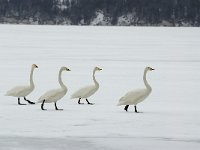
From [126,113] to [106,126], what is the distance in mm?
1684

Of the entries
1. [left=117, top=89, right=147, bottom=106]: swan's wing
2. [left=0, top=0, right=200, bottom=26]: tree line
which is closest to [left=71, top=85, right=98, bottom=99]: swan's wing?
[left=117, top=89, right=147, bottom=106]: swan's wing

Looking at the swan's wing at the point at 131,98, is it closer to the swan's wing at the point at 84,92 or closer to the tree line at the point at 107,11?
the swan's wing at the point at 84,92

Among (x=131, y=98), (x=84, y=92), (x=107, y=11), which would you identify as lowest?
(x=107, y=11)

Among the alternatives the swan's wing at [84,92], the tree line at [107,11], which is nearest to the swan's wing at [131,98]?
the swan's wing at [84,92]

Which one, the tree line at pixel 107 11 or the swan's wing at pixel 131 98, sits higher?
the swan's wing at pixel 131 98

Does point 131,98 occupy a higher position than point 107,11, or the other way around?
point 131,98

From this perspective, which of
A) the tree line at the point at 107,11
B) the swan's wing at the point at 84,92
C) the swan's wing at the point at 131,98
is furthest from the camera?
the tree line at the point at 107,11

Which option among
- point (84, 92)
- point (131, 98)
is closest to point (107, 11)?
point (84, 92)

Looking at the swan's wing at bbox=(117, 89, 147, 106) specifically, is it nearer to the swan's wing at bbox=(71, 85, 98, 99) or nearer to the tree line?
the swan's wing at bbox=(71, 85, 98, 99)

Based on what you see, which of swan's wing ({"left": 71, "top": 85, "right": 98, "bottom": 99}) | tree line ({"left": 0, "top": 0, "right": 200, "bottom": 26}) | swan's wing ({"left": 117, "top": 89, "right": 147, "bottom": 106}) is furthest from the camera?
tree line ({"left": 0, "top": 0, "right": 200, "bottom": 26})

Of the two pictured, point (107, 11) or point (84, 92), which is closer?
point (84, 92)

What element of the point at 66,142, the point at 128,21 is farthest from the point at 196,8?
the point at 66,142

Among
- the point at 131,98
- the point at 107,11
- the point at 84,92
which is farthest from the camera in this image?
the point at 107,11

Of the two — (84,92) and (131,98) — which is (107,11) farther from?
(131,98)
